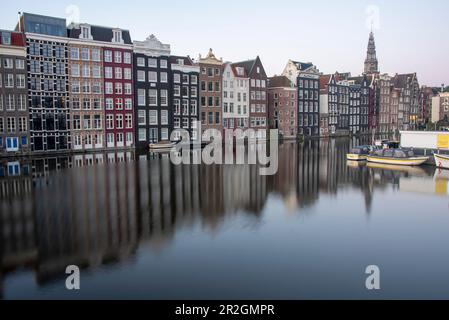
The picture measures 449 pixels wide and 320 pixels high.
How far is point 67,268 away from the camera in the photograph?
1442 cm

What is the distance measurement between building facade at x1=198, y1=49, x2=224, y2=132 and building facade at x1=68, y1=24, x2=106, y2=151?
19471 millimetres

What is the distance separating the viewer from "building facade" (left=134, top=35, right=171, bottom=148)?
64.1 m

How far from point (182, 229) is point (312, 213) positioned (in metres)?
7.95

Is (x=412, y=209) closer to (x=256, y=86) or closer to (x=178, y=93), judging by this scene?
(x=178, y=93)

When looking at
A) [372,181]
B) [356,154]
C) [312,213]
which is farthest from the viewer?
[356,154]

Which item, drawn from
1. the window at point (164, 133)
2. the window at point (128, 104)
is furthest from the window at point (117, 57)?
the window at point (164, 133)

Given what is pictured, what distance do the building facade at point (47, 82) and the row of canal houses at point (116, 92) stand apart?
0.13 m

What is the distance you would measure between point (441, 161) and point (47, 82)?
51.0m

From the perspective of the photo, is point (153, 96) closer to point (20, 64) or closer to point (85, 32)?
point (85, 32)

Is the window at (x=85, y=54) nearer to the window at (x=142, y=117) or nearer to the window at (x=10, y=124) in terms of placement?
the window at (x=142, y=117)

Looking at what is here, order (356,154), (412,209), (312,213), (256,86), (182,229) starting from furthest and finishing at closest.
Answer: (256,86) → (356,154) → (412,209) → (312,213) → (182,229)

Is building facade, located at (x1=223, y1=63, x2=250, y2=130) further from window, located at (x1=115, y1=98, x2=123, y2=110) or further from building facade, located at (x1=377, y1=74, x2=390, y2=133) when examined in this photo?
building facade, located at (x1=377, y1=74, x2=390, y2=133)

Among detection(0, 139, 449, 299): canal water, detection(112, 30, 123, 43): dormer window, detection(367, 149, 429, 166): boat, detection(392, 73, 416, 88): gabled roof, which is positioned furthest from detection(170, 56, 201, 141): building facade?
detection(392, 73, 416, 88): gabled roof

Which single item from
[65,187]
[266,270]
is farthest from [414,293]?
[65,187]
